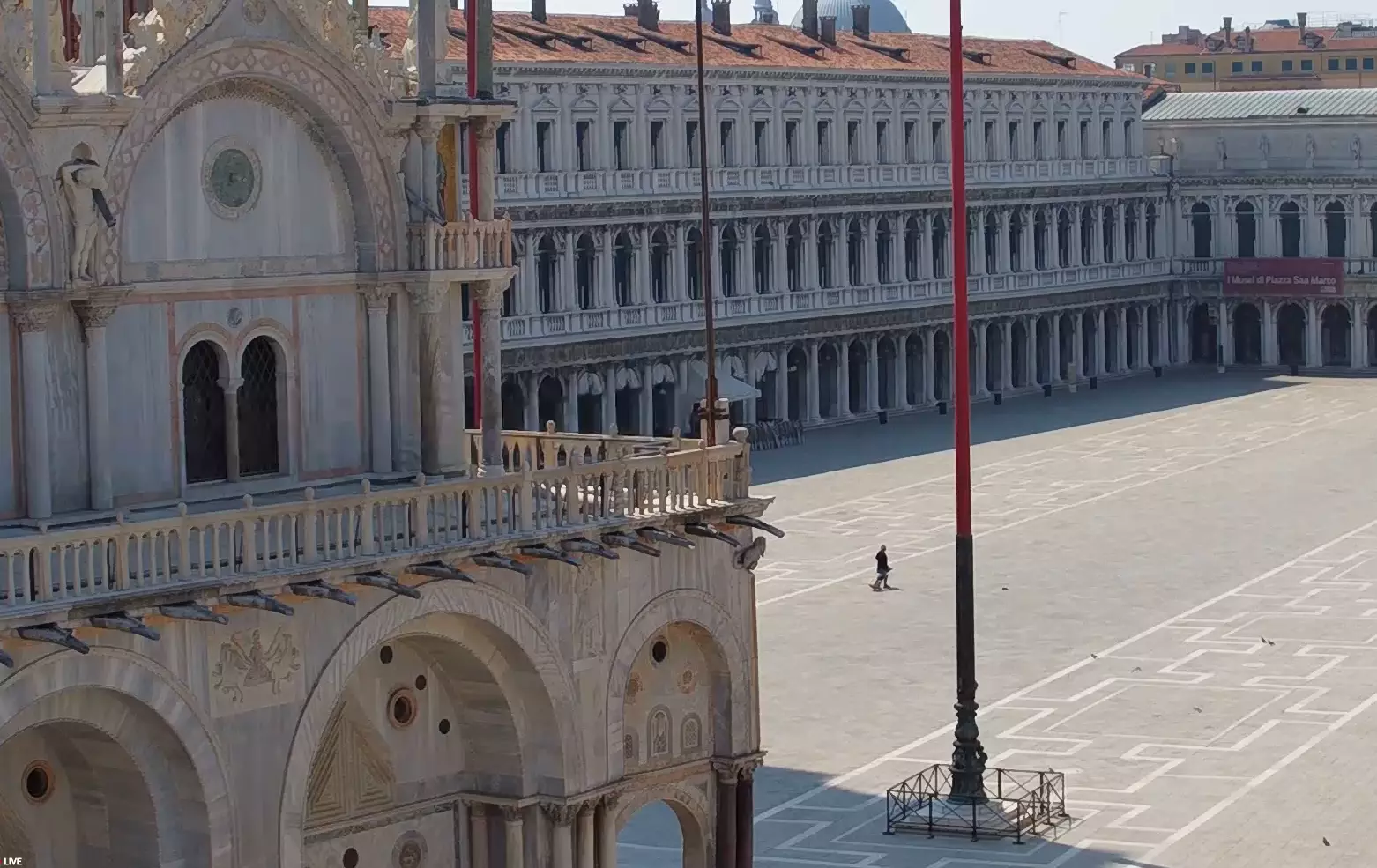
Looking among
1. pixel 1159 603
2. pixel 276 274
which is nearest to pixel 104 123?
pixel 276 274

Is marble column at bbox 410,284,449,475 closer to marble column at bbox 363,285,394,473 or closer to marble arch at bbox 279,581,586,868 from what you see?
marble column at bbox 363,285,394,473

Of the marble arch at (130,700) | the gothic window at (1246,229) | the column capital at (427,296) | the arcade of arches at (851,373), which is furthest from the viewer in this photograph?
the gothic window at (1246,229)

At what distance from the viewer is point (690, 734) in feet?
104

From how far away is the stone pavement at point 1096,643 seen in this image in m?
40.9

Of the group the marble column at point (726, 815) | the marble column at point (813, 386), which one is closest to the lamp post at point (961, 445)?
the marble column at point (726, 815)

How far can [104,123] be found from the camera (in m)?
26.6

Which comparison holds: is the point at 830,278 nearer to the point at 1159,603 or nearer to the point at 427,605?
the point at 1159,603

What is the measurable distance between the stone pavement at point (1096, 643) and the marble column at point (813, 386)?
337 centimetres

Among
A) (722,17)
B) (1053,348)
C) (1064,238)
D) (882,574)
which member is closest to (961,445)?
(882,574)

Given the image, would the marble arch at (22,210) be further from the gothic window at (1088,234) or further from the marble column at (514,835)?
the gothic window at (1088,234)

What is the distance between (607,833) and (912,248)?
232ft

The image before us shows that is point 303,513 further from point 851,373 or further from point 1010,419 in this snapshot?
point 851,373

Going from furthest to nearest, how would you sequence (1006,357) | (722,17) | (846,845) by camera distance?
(1006,357) → (722,17) → (846,845)

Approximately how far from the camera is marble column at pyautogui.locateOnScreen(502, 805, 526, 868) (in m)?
29.4
